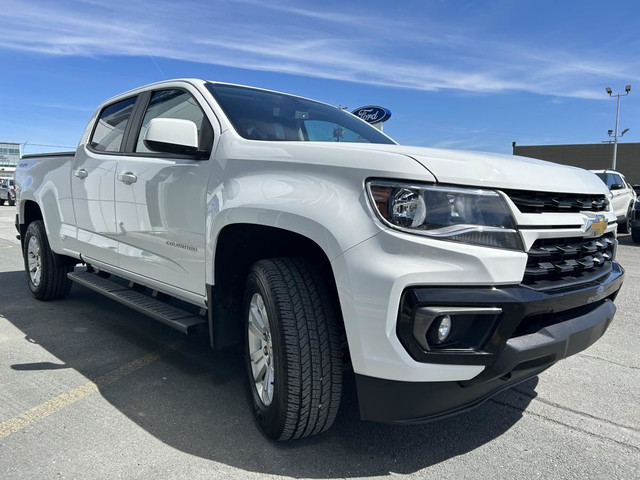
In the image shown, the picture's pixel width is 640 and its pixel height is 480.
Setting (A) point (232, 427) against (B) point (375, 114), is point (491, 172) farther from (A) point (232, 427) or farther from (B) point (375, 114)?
(B) point (375, 114)

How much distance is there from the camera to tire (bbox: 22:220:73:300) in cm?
512

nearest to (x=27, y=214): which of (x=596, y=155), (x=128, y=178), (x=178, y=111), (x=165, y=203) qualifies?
(x=128, y=178)

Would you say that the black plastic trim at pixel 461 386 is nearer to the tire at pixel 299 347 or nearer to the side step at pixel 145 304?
the tire at pixel 299 347

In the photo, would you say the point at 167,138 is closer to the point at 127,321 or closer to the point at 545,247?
the point at 545,247

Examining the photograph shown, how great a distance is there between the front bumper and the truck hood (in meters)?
0.43

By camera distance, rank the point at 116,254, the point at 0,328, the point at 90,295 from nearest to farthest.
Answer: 1. the point at 116,254
2. the point at 0,328
3. the point at 90,295

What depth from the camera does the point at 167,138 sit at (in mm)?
2730

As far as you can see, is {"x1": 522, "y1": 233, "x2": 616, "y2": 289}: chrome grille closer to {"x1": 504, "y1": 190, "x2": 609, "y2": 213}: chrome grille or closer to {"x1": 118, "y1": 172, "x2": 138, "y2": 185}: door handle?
{"x1": 504, "y1": 190, "x2": 609, "y2": 213}: chrome grille

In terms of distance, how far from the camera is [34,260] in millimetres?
5414

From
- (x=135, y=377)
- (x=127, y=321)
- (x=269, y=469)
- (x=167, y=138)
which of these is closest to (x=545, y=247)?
(x=269, y=469)

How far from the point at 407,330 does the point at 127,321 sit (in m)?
3.52

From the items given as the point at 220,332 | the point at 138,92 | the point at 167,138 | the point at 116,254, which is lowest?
the point at 220,332

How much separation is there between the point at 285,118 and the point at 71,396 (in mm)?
2203

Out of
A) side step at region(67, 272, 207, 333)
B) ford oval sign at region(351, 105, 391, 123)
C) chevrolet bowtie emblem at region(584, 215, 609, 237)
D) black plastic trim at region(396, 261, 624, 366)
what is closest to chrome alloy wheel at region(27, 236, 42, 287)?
side step at region(67, 272, 207, 333)
